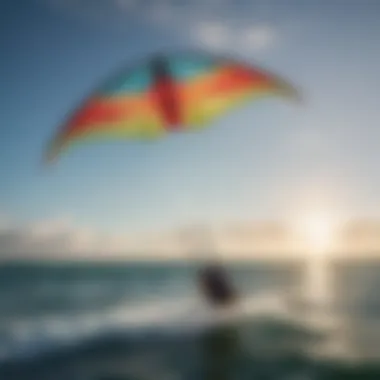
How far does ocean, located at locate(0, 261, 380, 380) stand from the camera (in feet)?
7.45

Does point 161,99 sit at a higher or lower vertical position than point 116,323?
higher

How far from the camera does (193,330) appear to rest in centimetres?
237

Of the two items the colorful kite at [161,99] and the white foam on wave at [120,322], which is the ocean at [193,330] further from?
the colorful kite at [161,99]

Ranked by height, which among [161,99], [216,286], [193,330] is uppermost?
[161,99]

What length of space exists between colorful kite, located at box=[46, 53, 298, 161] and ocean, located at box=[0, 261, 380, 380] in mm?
541

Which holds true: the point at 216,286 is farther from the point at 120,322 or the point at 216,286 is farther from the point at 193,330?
the point at 120,322

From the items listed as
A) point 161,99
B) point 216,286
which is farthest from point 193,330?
A: point 161,99

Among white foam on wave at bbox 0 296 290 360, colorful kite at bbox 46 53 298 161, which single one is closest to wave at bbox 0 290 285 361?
white foam on wave at bbox 0 296 290 360

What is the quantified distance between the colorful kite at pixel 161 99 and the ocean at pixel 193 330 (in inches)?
21.3

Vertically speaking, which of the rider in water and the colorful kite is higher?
the colorful kite

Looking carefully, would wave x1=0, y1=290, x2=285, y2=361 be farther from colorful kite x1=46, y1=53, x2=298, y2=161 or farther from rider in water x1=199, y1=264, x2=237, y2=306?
colorful kite x1=46, y1=53, x2=298, y2=161

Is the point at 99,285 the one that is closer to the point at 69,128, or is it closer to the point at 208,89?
the point at 69,128

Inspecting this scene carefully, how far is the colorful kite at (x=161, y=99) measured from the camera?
228 centimetres

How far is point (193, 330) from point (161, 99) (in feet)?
3.04
